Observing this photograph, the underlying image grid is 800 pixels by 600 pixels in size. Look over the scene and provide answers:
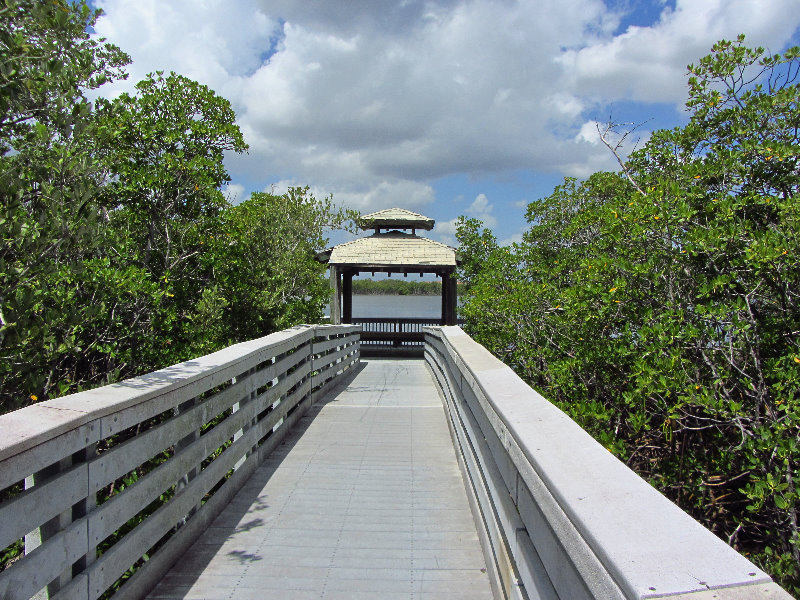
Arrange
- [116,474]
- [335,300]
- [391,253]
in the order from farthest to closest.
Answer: [391,253], [335,300], [116,474]

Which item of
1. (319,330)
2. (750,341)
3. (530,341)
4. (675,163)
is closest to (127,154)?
(319,330)

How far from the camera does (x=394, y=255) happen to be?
1706cm

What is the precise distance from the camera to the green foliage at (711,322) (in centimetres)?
386

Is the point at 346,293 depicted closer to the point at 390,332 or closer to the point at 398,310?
the point at 390,332

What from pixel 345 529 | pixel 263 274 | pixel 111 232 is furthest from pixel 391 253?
pixel 345 529

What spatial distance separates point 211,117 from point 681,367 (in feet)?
21.1

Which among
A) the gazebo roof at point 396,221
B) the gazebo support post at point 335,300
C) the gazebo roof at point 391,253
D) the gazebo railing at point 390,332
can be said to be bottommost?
the gazebo railing at point 390,332

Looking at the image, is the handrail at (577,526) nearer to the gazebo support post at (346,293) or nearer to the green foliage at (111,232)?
the green foliage at (111,232)

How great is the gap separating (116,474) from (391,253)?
14.9 m

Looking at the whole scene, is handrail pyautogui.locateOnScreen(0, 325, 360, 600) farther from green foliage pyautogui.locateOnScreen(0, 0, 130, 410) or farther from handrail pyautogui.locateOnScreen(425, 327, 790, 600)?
handrail pyautogui.locateOnScreen(425, 327, 790, 600)

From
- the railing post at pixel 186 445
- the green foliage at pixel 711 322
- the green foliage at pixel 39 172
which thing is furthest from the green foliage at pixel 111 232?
the green foliage at pixel 711 322

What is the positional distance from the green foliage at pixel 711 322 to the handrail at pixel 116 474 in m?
2.67

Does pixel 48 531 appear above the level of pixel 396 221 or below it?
below

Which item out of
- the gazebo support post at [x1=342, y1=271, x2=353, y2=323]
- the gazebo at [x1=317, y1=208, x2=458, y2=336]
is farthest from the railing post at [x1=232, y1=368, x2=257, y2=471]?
the gazebo support post at [x1=342, y1=271, x2=353, y2=323]
